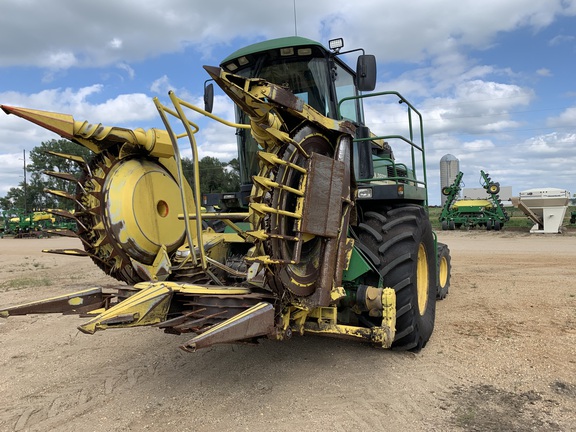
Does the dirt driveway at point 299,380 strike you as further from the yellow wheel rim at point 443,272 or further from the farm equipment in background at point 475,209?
the farm equipment in background at point 475,209

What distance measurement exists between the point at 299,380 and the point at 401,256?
4.43 ft

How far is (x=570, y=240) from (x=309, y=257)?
1732 centimetres

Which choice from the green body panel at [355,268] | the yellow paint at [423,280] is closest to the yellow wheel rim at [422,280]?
the yellow paint at [423,280]

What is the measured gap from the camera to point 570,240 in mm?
17281

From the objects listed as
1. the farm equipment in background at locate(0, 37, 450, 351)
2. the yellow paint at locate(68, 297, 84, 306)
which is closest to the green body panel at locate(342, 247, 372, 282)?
the farm equipment in background at locate(0, 37, 450, 351)

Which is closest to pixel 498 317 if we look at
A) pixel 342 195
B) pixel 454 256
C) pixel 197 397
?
pixel 342 195

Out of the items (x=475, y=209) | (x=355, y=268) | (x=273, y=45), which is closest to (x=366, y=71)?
(x=273, y=45)

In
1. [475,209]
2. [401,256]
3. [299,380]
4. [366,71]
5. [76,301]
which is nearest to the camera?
[76,301]

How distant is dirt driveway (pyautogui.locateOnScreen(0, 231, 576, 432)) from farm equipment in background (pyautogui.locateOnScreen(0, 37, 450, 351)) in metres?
0.44

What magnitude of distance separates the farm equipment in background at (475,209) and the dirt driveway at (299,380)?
17.2 meters

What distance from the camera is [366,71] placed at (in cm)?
436

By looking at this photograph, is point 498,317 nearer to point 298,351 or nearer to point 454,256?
point 298,351

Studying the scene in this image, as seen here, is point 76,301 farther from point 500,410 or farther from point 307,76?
point 500,410

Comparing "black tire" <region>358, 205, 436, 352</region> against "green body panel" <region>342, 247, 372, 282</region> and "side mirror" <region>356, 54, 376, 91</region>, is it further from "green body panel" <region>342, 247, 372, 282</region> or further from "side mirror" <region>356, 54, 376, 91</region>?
"side mirror" <region>356, 54, 376, 91</region>
